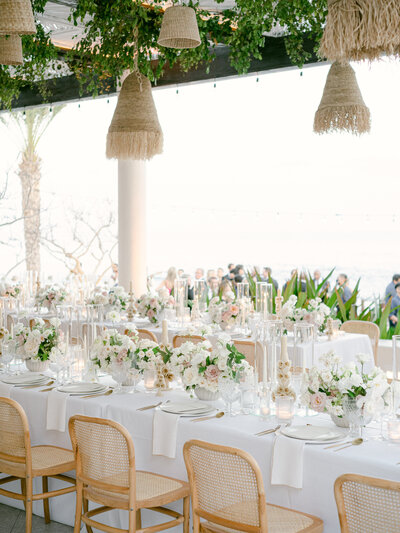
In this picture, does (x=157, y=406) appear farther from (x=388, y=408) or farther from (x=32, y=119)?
(x=32, y=119)

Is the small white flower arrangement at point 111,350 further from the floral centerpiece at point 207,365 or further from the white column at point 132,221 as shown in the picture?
the white column at point 132,221

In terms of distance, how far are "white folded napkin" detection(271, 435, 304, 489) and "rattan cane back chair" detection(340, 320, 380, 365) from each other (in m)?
3.80

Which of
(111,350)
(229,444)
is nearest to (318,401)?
(229,444)

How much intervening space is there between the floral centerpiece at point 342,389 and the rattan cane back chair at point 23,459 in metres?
1.41

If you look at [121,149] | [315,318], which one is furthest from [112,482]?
[315,318]

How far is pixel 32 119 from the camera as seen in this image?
15.8 meters

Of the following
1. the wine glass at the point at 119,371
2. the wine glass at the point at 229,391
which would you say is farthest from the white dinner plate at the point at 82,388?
the wine glass at the point at 229,391

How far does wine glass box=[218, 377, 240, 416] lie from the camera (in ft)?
12.2

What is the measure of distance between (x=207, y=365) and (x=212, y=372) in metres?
0.06

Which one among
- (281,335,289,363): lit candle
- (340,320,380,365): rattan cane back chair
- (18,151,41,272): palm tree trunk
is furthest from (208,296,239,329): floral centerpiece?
(18,151,41,272): palm tree trunk

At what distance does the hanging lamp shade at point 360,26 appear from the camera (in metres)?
3.34

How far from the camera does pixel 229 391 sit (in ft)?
12.2

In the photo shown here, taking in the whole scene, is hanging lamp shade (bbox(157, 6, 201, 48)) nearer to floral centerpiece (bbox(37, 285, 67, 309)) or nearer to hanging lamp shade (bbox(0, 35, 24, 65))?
hanging lamp shade (bbox(0, 35, 24, 65))

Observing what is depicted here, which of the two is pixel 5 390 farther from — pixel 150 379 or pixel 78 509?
pixel 78 509
